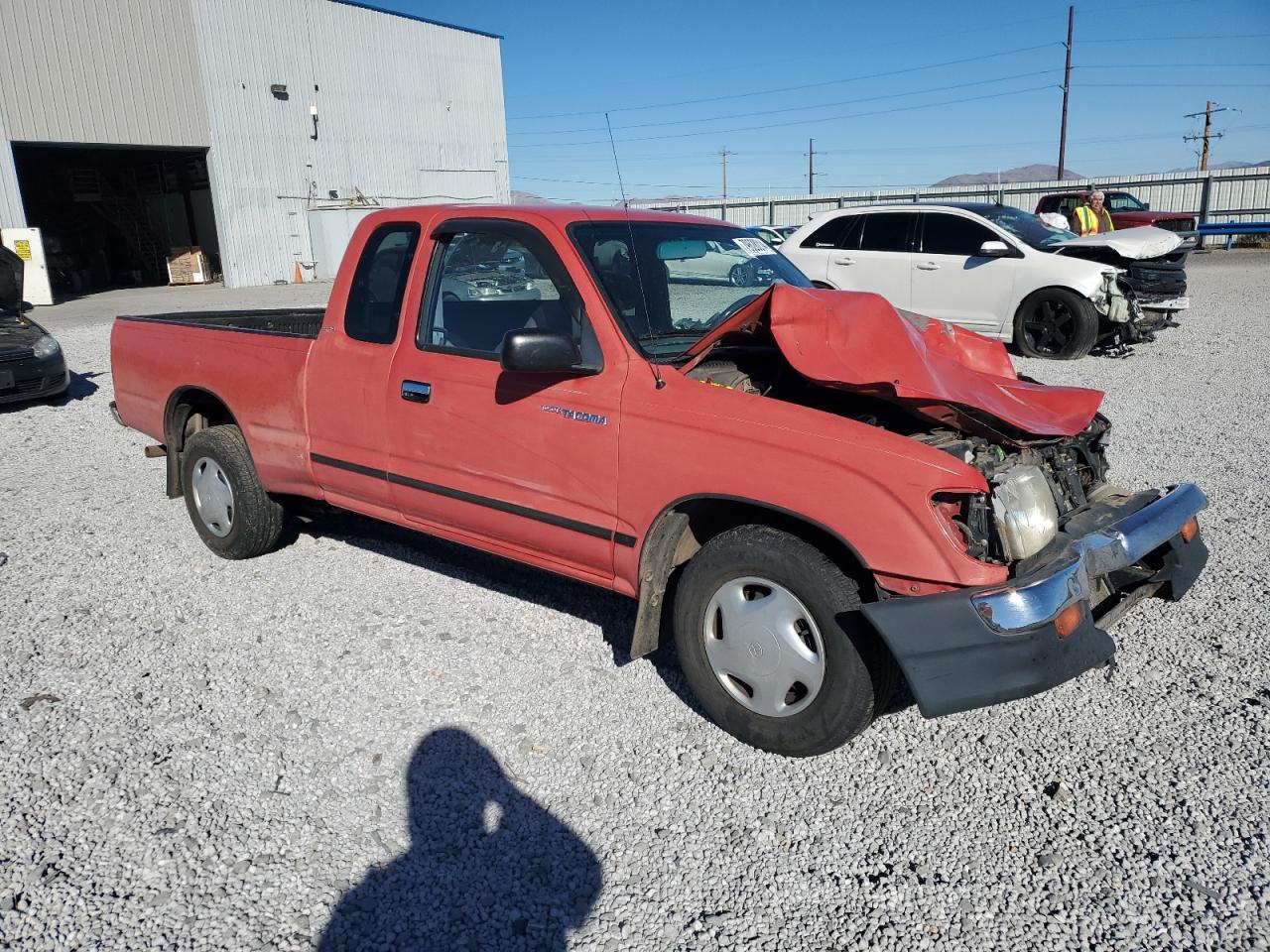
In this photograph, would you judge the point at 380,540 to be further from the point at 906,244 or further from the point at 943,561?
the point at 906,244

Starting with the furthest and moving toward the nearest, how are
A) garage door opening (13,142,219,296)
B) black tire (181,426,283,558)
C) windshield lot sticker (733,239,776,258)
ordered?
garage door opening (13,142,219,296)
black tire (181,426,283,558)
windshield lot sticker (733,239,776,258)

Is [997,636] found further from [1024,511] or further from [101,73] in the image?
[101,73]

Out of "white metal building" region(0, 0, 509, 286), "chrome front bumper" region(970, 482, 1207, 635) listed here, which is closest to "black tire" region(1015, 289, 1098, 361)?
"chrome front bumper" region(970, 482, 1207, 635)

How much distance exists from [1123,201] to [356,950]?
30889 mm

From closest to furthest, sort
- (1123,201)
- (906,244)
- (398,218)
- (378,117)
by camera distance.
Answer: (398,218), (906,244), (1123,201), (378,117)

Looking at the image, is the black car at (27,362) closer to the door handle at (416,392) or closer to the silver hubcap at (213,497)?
the silver hubcap at (213,497)

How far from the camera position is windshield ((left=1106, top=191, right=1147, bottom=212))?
2733cm

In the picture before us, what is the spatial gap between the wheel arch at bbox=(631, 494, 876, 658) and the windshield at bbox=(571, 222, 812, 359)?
2.03ft

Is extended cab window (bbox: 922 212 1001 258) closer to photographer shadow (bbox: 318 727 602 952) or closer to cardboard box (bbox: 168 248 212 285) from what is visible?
photographer shadow (bbox: 318 727 602 952)

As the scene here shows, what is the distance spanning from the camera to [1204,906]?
8.46ft

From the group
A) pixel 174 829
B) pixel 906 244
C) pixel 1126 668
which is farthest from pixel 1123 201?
pixel 174 829

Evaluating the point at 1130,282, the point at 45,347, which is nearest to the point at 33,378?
the point at 45,347

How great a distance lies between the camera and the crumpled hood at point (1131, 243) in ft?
36.3

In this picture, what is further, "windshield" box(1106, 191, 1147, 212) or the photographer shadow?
"windshield" box(1106, 191, 1147, 212)
